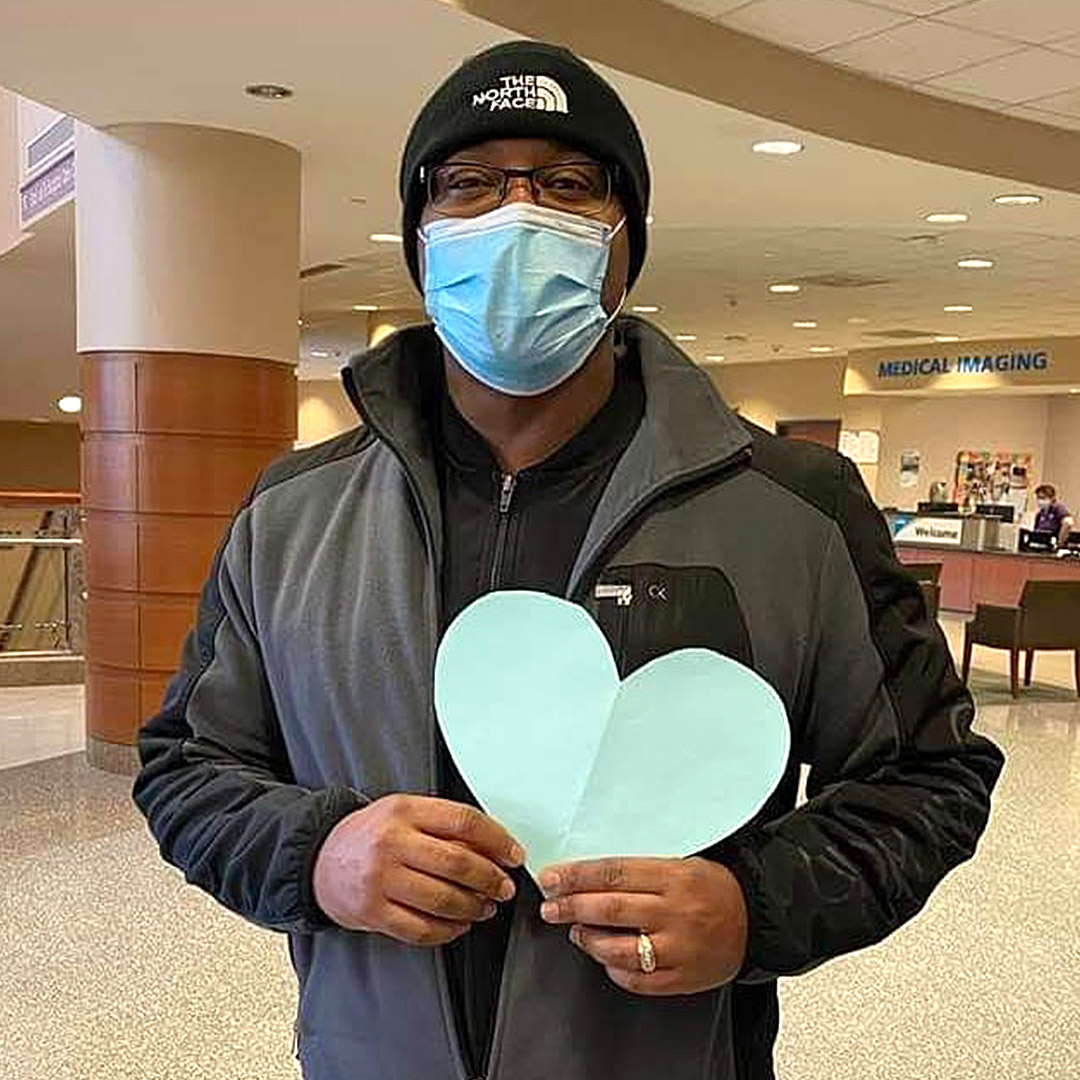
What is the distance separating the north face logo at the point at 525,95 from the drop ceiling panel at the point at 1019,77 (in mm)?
4598

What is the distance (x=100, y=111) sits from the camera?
209 inches

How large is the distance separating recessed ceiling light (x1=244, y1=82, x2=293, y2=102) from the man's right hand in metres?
4.40

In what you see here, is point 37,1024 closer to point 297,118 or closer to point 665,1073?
point 665,1073

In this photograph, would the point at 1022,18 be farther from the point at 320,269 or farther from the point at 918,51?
the point at 320,269

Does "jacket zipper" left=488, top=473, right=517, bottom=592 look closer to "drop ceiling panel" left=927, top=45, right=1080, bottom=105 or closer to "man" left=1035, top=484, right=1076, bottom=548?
"drop ceiling panel" left=927, top=45, right=1080, bottom=105

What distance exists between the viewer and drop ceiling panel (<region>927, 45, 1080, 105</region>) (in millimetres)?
5062

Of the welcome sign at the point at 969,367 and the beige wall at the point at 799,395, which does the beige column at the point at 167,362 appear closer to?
the welcome sign at the point at 969,367

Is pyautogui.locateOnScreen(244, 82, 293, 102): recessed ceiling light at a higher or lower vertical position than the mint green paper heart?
higher

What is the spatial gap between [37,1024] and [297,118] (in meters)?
3.71

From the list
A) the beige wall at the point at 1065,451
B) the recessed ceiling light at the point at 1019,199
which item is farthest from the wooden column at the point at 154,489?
the beige wall at the point at 1065,451

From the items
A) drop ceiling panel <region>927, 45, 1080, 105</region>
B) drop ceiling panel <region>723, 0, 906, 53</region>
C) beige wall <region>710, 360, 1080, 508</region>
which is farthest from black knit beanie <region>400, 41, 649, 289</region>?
beige wall <region>710, 360, 1080, 508</region>

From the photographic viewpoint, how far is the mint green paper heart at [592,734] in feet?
3.14

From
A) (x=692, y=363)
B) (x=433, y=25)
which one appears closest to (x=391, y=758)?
(x=692, y=363)

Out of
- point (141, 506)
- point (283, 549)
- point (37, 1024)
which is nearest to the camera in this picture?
point (283, 549)
